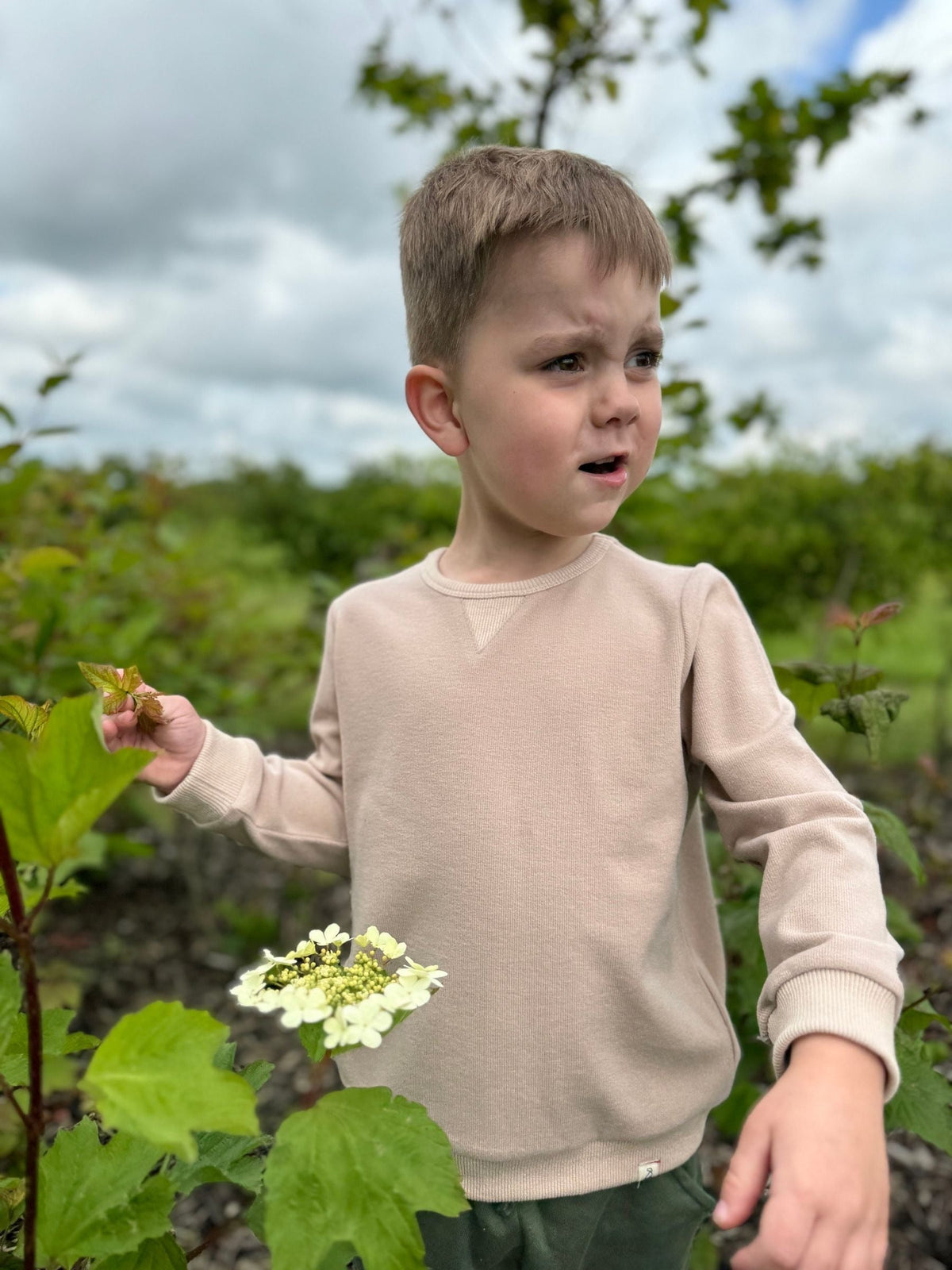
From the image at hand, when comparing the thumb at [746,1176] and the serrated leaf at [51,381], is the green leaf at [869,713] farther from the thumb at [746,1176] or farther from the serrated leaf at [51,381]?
the serrated leaf at [51,381]

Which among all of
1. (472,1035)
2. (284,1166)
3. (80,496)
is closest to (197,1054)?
(284,1166)

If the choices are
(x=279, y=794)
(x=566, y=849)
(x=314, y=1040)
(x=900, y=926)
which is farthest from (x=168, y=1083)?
(x=900, y=926)

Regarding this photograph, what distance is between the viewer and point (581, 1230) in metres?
1.36

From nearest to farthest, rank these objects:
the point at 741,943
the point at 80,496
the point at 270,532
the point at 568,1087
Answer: the point at 568,1087 → the point at 741,943 → the point at 80,496 → the point at 270,532

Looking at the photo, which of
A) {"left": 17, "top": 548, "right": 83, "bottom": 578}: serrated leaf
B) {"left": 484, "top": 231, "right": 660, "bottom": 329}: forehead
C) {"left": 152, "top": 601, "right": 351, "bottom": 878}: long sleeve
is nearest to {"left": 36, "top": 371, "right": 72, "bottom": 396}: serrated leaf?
{"left": 17, "top": 548, "right": 83, "bottom": 578}: serrated leaf

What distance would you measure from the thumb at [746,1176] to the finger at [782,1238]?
0.02 m

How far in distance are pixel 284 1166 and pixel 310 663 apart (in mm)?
3020

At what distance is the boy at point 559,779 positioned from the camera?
1322 millimetres

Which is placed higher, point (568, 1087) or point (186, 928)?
Result: point (568, 1087)

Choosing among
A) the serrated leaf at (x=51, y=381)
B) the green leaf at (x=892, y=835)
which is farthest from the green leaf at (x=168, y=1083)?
the serrated leaf at (x=51, y=381)

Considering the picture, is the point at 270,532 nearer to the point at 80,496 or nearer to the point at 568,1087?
→ the point at 80,496

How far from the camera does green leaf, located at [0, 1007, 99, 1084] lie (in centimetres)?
97

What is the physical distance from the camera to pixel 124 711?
137 cm

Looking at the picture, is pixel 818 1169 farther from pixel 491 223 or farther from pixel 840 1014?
pixel 491 223
